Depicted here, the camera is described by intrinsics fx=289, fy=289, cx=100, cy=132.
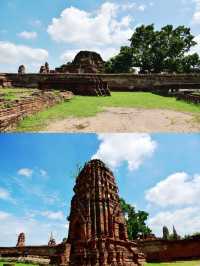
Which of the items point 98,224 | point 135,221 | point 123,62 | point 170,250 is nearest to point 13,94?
point 98,224

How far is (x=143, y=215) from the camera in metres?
34.3

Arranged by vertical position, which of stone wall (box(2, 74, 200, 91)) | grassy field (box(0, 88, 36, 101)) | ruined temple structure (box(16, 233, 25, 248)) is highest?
stone wall (box(2, 74, 200, 91))

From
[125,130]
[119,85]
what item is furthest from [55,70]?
[125,130]

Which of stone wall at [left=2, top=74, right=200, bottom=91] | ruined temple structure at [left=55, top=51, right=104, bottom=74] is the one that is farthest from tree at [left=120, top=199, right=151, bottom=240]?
ruined temple structure at [left=55, top=51, right=104, bottom=74]

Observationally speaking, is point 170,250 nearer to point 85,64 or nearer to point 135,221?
point 135,221

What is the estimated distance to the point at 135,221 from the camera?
33.6 m

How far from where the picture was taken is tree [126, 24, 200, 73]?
135 ft

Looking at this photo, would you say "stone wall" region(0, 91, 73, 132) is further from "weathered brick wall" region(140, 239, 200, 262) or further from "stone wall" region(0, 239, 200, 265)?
"weathered brick wall" region(140, 239, 200, 262)

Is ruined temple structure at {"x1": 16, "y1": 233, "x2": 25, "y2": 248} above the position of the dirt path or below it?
below

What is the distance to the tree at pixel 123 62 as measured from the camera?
42219 mm

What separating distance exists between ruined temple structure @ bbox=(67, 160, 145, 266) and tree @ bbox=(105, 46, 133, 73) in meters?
28.5

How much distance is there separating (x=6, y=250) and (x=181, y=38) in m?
35.8

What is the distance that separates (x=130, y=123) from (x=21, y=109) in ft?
13.9

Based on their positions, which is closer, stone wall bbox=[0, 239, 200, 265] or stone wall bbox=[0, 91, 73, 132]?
stone wall bbox=[0, 91, 73, 132]
